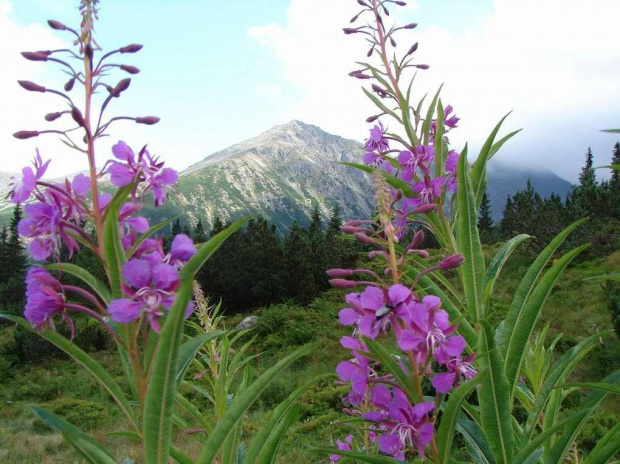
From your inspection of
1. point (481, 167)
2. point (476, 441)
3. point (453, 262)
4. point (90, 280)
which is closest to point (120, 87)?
point (90, 280)

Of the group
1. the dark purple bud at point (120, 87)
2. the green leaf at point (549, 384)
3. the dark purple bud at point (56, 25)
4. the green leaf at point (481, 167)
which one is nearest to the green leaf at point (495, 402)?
the green leaf at point (549, 384)

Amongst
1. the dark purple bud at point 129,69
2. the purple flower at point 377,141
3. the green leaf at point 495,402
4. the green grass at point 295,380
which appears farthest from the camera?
the green grass at point 295,380

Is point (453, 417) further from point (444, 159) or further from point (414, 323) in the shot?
point (444, 159)

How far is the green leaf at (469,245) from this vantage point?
5.11 ft

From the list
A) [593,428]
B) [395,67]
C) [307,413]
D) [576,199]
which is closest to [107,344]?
[307,413]

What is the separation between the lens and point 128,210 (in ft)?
4.33

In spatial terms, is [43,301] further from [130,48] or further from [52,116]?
[130,48]

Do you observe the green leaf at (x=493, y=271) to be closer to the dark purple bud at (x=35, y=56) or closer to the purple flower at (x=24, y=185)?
the purple flower at (x=24, y=185)

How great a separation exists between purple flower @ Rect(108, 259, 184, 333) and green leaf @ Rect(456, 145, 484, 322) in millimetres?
1044

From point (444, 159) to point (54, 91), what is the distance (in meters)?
1.64

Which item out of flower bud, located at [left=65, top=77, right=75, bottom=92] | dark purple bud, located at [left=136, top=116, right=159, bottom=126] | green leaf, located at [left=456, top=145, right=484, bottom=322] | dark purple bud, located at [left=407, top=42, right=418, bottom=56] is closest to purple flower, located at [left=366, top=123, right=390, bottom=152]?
dark purple bud, located at [left=407, top=42, right=418, bottom=56]

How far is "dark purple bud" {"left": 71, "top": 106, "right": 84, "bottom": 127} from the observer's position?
1277 mm

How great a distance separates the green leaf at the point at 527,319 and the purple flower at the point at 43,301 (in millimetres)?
1401

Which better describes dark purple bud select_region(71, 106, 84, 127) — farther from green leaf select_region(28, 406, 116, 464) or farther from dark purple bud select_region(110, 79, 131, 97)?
green leaf select_region(28, 406, 116, 464)
